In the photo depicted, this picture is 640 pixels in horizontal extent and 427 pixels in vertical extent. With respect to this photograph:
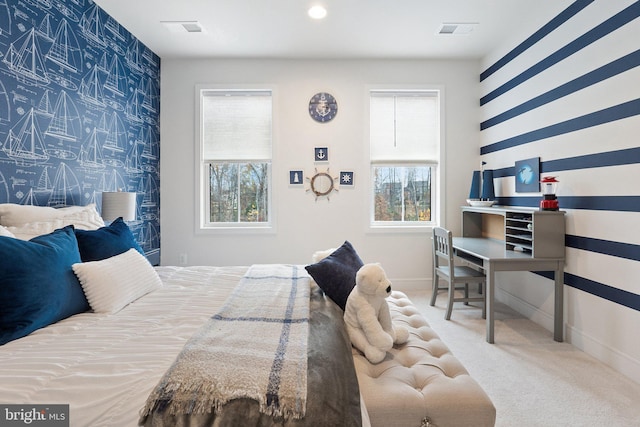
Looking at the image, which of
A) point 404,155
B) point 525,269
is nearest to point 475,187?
point 404,155

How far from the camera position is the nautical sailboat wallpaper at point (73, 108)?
2205 mm

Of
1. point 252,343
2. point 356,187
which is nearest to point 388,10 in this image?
point 356,187

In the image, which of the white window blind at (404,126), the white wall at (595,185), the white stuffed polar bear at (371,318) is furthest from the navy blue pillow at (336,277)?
the white window blind at (404,126)

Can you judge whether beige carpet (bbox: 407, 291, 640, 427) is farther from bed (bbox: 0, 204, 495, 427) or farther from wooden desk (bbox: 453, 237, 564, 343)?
bed (bbox: 0, 204, 495, 427)

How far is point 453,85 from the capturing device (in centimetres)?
413

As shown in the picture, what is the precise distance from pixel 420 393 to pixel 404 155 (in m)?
3.33

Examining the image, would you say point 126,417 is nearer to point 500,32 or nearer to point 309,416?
point 309,416

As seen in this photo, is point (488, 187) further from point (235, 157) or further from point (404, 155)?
point (235, 157)

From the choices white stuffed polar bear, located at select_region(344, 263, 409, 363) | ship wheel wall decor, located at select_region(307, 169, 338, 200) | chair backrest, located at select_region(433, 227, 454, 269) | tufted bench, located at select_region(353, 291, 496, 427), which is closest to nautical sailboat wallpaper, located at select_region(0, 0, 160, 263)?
ship wheel wall decor, located at select_region(307, 169, 338, 200)

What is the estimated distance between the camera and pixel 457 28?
3.34 metres

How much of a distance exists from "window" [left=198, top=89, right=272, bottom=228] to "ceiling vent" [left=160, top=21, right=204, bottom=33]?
0.78 metres

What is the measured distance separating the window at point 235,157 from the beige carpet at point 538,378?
7.99 ft

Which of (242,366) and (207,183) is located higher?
(207,183)

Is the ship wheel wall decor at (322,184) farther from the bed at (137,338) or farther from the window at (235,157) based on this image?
the bed at (137,338)
